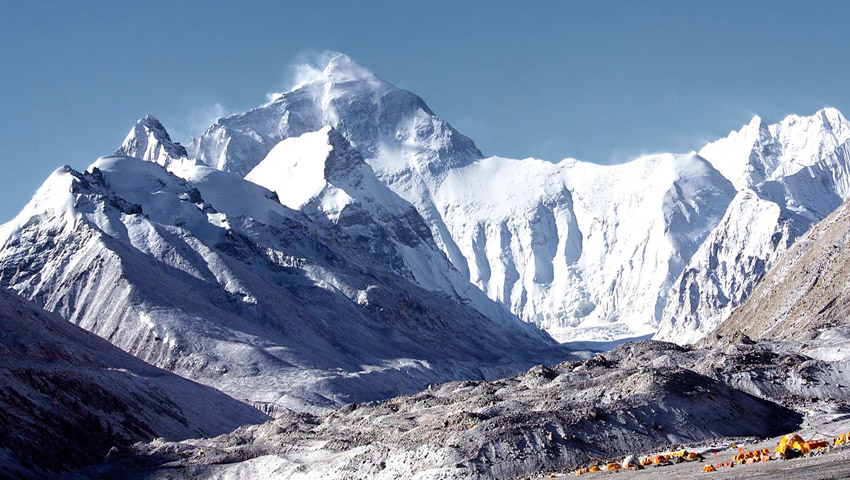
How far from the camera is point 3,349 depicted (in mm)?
150000

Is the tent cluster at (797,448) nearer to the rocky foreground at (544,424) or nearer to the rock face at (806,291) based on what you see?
the rocky foreground at (544,424)

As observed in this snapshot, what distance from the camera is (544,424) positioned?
84.2m

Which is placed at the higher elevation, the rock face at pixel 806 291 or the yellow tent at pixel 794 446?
the rock face at pixel 806 291

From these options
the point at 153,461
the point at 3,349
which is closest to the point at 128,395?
the point at 3,349

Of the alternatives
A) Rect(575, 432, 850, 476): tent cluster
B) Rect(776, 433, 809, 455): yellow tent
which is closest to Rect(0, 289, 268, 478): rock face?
Rect(575, 432, 850, 476): tent cluster

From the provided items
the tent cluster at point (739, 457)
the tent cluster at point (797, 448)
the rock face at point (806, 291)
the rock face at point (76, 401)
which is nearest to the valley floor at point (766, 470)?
the tent cluster at point (739, 457)

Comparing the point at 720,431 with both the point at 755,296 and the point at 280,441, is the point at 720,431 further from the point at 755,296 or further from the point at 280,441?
the point at 755,296

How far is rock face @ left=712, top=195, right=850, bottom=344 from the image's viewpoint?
136 m

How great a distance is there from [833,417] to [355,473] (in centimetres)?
3421

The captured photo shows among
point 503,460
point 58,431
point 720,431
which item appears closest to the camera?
point 503,460

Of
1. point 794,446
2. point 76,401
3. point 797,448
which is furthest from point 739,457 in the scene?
point 76,401

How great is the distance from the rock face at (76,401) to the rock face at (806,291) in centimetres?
6579

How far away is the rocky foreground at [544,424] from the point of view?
8175 centimetres

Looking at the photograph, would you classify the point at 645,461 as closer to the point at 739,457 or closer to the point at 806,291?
the point at 739,457
